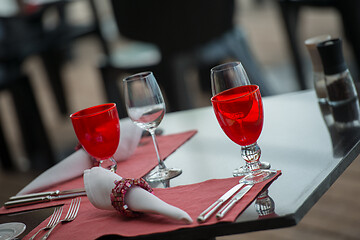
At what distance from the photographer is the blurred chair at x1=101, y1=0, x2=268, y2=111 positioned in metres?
2.70

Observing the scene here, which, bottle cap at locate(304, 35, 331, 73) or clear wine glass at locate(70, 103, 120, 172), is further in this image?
bottle cap at locate(304, 35, 331, 73)

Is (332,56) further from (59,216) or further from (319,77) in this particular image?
(59,216)

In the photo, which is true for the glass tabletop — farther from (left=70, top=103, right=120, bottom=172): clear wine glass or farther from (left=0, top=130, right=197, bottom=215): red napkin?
(left=70, top=103, right=120, bottom=172): clear wine glass

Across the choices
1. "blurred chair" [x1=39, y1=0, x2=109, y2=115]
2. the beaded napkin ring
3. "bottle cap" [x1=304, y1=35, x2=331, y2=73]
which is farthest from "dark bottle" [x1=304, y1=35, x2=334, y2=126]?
"blurred chair" [x1=39, y1=0, x2=109, y2=115]

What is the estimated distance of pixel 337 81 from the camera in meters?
1.12

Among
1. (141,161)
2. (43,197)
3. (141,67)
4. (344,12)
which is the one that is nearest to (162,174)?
(141,161)

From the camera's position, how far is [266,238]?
6.68ft

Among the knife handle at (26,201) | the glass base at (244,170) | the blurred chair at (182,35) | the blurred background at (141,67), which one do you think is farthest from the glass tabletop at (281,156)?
the blurred chair at (182,35)

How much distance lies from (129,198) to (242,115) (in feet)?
0.67

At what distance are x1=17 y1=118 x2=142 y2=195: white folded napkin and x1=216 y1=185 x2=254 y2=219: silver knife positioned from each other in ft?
1.15

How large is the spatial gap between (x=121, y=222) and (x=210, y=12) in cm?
199

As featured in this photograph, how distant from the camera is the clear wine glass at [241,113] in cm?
87

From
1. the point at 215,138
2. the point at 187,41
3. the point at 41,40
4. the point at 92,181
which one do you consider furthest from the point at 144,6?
the point at 92,181

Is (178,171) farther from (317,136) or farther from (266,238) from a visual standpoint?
(266,238)
